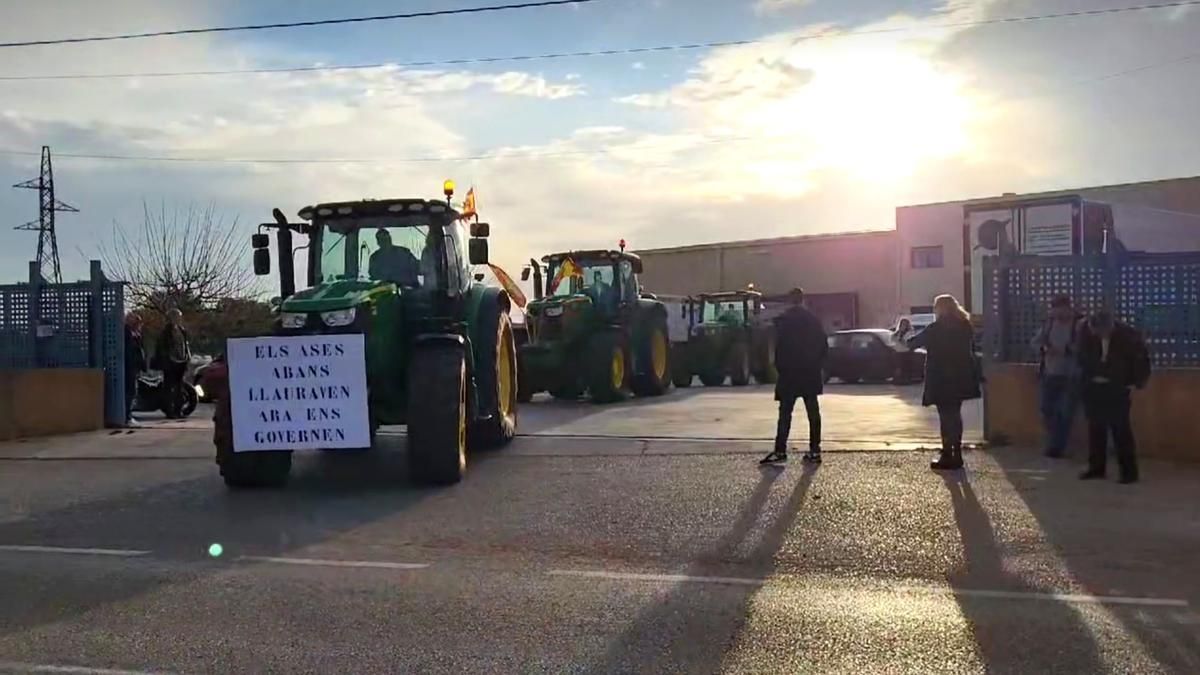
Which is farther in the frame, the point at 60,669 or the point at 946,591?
Result: the point at 946,591

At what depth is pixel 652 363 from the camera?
21.3 meters

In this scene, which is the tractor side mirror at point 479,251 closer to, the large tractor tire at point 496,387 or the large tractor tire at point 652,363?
the large tractor tire at point 496,387

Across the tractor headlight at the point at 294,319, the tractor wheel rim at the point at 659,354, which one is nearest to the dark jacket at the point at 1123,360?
the tractor headlight at the point at 294,319

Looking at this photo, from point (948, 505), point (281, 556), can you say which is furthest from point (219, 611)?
point (948, 505)

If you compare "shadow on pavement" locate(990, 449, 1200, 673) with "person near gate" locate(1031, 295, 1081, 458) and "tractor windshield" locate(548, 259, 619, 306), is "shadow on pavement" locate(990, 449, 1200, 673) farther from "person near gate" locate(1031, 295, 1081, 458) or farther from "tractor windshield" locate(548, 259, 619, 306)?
"tractor windshield" locate(548, 259, 619, 306)

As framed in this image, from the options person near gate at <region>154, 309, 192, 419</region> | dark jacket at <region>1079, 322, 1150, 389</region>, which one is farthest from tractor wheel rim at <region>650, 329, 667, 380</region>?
dark jacket at <region>1079, 322, 1150, 389</region>

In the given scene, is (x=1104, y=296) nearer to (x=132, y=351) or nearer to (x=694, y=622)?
(x=694, y=622)

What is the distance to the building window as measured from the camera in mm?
47875

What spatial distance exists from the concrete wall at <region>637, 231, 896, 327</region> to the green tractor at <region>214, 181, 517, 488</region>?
39764mm

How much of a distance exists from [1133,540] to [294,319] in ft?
23.5

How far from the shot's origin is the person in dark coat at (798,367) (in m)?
11.8

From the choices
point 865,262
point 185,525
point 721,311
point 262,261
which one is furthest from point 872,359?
point 865,262

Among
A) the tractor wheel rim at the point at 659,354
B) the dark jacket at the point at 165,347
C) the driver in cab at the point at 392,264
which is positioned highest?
the driver in cab at the point at 392,264

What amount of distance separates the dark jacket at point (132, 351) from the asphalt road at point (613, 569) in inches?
174
